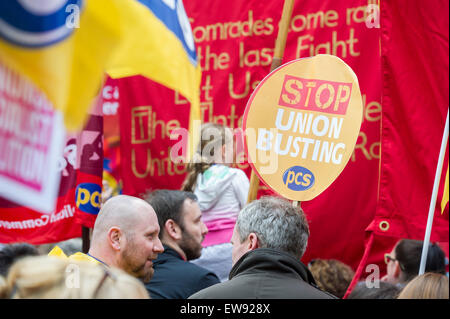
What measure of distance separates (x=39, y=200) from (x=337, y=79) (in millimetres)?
2423

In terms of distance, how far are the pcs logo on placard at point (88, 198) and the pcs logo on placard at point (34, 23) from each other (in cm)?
233

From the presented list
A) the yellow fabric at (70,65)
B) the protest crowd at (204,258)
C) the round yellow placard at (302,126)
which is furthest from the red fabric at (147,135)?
the yellow fabric at (70,65)

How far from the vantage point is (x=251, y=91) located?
20.1ft

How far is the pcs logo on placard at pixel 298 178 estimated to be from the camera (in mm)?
4367

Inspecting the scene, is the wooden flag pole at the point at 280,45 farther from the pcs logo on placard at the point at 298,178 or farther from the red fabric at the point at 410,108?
the red fabric at the point at 410,108

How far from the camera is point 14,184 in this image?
239 cm

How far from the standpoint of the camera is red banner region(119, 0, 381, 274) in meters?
5.75

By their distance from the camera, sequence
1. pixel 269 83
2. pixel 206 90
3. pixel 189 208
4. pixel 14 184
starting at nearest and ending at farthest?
1. pixel 14 184
2. pixel 269 83
3. pixel 189 208
4. pixel 206 90

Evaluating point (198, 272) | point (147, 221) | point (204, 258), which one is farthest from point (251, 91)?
point (147, 221)

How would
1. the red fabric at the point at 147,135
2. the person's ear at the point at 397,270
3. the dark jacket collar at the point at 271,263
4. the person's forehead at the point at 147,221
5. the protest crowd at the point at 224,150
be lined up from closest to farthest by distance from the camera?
the protest crowd at the point at 224,150
the dark jacket collar at the point at 271,263
the person's forehead at the point at 147,221
the person's ear at the point at 397,270
the red fabric at the point at 147,135

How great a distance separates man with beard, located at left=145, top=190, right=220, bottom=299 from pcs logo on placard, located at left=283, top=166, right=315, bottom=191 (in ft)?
2.34

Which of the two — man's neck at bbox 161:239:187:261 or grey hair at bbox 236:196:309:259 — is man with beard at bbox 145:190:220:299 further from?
grey hair at bbox 236:196:309:259
